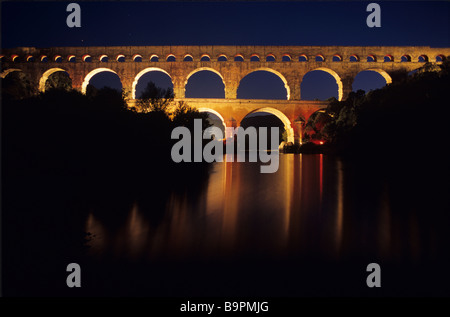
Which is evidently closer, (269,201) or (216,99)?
(269,201)

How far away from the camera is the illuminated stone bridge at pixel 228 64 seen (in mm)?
27312

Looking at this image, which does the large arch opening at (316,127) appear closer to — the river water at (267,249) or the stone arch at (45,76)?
the river water at (267,249)

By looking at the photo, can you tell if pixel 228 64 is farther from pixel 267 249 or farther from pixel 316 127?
pixel 267 249

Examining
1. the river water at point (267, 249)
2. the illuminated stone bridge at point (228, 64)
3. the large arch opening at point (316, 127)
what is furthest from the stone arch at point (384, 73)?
the river water at point (267, 249)

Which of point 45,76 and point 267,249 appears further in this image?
point 45,76

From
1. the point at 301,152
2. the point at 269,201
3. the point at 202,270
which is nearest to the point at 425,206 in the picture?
the point at 269,201

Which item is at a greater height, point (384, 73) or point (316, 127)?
point (384, 73)

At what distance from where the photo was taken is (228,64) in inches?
1073

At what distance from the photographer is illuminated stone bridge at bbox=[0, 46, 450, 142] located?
2731 centimetres

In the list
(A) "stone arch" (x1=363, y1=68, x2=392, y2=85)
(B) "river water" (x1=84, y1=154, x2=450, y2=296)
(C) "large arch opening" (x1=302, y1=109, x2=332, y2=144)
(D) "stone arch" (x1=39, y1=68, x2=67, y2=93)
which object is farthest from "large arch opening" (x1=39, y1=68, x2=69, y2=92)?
(A) "stone arch" (x1=363, y1=68, x2=392, y2=85)

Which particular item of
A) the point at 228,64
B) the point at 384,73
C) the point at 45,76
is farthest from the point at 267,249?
the point at 45,76

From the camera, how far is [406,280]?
2.18 m
